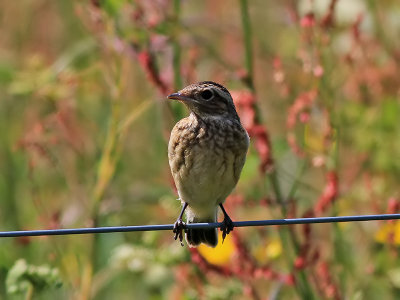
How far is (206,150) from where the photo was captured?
12.3 ft

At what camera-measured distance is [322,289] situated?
14.0ft

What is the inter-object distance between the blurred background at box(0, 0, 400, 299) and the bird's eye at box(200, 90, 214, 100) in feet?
0.75

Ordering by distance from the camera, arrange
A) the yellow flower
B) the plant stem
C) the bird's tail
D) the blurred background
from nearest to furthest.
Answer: the bird's tail, the blurred background, the plant stem, the yellow flower

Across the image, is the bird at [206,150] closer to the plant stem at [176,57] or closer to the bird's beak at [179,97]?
the bird's beak at [179,97]

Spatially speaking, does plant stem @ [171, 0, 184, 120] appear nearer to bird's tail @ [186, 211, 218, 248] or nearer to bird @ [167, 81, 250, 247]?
bird @ [167, 81, 250, 247]

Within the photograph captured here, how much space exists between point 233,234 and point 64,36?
11.9 ft

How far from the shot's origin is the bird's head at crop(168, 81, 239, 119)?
3.78m

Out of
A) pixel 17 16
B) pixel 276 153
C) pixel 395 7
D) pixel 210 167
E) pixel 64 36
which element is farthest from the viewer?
pixel 64 36

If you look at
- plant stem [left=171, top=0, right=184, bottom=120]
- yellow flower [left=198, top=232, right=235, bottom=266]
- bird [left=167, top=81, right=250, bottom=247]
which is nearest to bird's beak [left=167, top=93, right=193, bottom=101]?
bird [left=167, top=81, right=250, bottom=247]

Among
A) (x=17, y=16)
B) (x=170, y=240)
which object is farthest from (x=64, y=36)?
(x=170, y=240)

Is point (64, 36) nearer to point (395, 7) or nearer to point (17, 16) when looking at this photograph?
point (17, 16)

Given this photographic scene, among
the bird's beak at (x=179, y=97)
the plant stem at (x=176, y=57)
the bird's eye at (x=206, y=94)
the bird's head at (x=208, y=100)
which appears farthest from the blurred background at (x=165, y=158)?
the bird's beak at (x=179, y=97)

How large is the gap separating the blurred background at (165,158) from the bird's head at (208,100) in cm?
→ 13

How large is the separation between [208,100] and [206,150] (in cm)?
25
